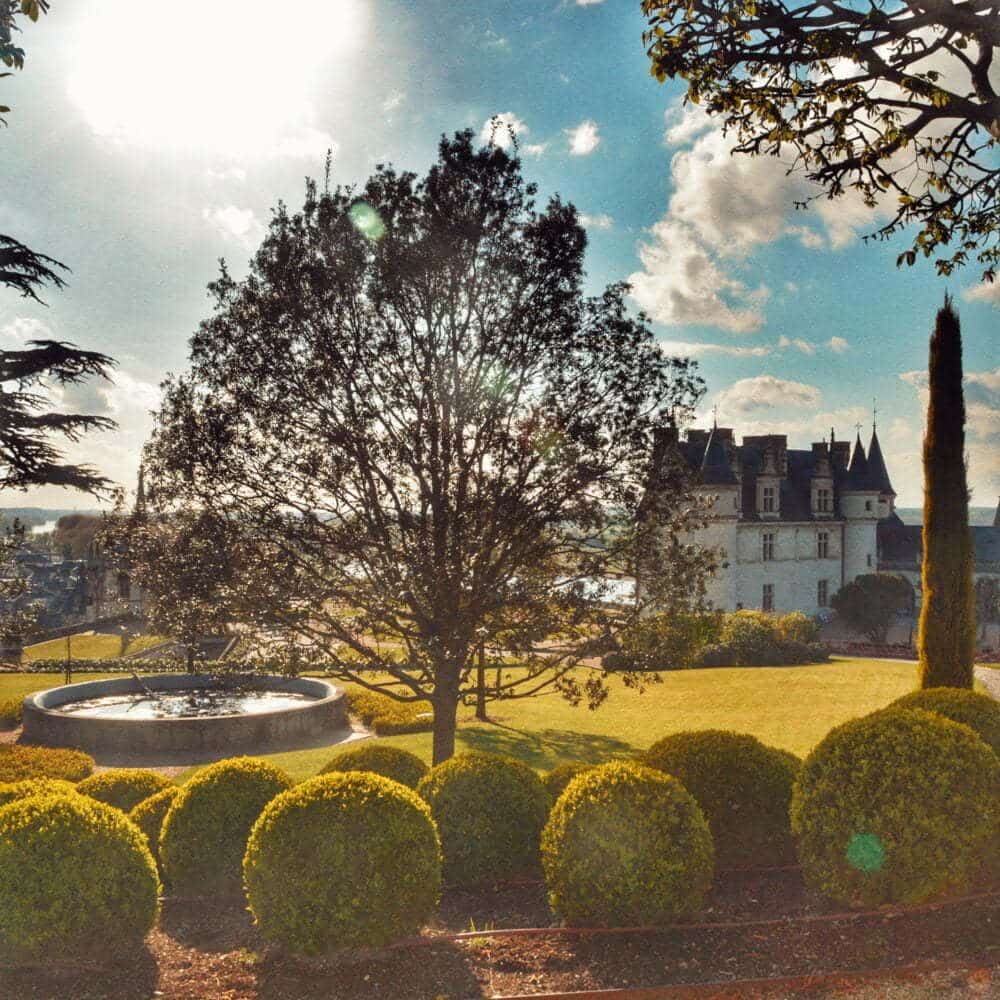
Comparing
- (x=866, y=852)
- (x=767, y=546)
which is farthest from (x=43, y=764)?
(x=767, y=546)

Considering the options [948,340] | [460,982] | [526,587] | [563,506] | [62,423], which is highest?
[948,340]

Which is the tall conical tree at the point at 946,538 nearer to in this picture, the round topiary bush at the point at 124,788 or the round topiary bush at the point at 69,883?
the round topiary bush at the point at 124,788

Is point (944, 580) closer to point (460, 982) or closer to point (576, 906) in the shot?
point (576, 906)

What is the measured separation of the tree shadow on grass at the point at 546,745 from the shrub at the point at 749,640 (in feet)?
45.9

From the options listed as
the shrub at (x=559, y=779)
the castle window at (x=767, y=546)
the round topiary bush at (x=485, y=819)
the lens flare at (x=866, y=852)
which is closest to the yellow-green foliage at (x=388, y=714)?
the shrub at (x=559, y=779)

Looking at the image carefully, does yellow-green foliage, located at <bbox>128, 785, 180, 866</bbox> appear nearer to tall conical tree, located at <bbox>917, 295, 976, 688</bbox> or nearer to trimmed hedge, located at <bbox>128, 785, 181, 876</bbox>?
trimmed hedge, located at <bbox>128, 785, 181, 876</bbox>

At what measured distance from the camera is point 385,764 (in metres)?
9.80

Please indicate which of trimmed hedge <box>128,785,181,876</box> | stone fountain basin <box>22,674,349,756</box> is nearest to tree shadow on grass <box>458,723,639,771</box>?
stone fountain basin <box>22,674,349,756</box>

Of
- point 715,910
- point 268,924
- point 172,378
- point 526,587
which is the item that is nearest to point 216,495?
point 172,378

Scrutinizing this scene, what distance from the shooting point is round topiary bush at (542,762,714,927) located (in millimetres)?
7211

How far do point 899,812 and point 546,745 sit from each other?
41.5 ft

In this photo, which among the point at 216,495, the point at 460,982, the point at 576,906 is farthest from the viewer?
the point at 216,495

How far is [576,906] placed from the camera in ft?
24.0

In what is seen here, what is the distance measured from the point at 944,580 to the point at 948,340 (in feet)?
19.1
